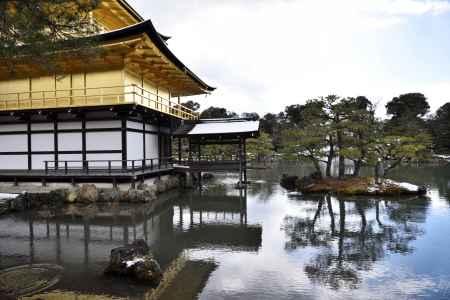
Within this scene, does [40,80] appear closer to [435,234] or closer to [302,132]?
[302,132]

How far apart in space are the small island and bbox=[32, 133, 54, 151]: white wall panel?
49.0 feet

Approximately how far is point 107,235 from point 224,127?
12.7 metres

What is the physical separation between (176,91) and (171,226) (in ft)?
54.4

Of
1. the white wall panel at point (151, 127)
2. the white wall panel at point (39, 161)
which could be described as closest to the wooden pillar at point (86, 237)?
the white wall panel at point (39, 161)

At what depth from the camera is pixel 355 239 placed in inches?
380

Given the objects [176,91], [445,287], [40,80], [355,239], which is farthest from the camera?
[176,91]

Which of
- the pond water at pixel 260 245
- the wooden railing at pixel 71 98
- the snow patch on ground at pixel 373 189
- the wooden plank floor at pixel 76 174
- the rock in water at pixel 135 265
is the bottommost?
the pond water at pixel 260 245

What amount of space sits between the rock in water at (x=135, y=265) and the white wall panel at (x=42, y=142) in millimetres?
14337

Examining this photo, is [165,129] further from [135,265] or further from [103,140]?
[135,265]

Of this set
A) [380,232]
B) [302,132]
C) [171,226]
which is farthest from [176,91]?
[380,232]

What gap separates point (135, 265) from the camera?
670 cm

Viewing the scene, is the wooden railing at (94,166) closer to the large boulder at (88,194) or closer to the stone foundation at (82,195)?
the stone foundation at (82,195)

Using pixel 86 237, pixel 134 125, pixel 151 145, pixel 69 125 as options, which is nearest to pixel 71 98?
pixel 69 125

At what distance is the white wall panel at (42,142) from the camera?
18.8m
